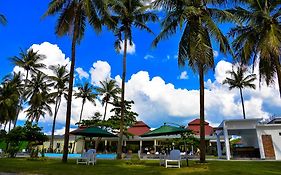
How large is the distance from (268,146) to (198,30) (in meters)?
14.2

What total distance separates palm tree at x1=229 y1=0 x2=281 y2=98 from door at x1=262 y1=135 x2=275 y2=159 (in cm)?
768

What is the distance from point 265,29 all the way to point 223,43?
3.14m

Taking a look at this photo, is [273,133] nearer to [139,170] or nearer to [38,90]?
[139,170]

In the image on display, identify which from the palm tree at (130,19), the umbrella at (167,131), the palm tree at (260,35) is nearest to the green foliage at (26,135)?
the palm tree at (130,19)

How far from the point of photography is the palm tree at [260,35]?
48.2 feet

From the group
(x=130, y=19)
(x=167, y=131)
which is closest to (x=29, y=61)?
(x=130, y=19)

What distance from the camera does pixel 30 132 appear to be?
26.2 metres

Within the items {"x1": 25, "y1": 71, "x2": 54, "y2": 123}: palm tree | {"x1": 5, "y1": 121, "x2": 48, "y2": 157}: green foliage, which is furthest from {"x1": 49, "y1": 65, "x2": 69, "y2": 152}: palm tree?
{"x1": 5, "y1": 121, "x2": 48, "y2": 157}: green foliage

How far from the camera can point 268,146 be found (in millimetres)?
22828

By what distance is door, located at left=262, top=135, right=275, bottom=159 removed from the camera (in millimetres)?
22734

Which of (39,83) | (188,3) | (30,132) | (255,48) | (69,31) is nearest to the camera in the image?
(188,3)

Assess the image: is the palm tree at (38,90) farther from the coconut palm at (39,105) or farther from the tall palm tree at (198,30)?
the tall palm tree at (198,30)

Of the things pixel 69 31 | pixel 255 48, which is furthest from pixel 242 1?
pixel 69 31

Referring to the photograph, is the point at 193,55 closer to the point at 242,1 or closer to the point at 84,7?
the point at 242,1
